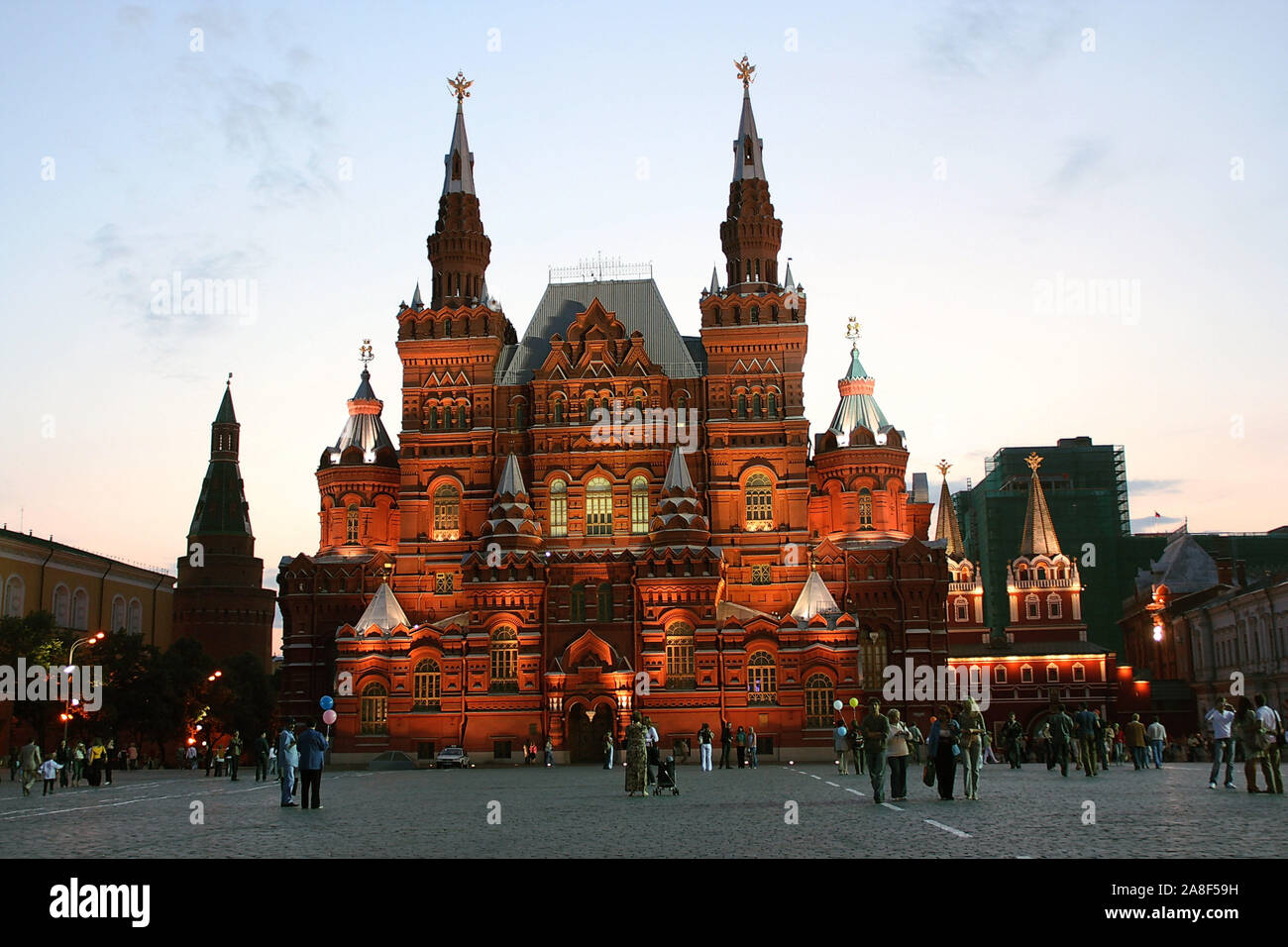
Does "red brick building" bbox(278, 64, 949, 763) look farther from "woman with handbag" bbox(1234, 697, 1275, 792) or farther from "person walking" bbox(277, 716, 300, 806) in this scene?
"woman with handbag" bbox(1234, 697, 1275, 792)

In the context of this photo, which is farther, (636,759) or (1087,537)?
(1087,537)

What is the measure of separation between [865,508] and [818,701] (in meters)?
12.7

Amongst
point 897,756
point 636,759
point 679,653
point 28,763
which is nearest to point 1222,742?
point 897,756

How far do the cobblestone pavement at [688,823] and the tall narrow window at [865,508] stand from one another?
3522 cm

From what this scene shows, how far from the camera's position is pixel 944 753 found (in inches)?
958

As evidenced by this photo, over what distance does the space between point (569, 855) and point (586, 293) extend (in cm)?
5903

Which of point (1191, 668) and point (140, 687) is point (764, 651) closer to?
point (140, 687)

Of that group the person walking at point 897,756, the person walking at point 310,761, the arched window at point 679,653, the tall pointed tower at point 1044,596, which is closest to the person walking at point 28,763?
the person walking at point 310,761

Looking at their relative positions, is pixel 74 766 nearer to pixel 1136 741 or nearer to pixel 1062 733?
pixel 1062 733

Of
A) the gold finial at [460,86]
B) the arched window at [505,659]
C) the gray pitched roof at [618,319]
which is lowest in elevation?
the arched window at [505,659]

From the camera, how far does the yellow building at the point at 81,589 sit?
73.7 metres

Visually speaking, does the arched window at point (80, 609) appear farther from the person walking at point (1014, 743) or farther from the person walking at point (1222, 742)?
the person walking at point (1222, 742)
